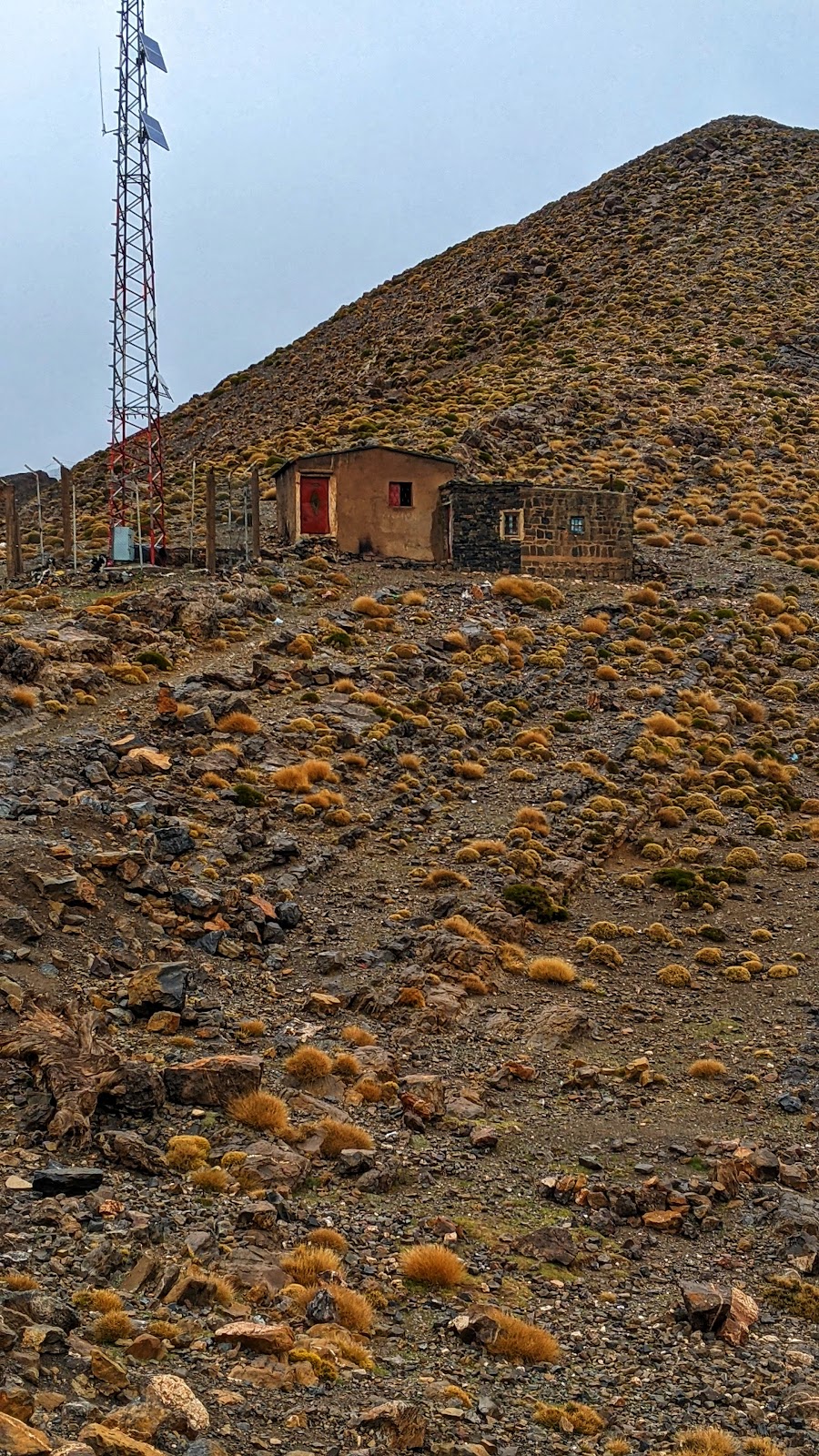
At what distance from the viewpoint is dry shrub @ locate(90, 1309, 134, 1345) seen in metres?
10.3

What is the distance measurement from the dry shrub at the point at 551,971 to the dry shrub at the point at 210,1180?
896cm

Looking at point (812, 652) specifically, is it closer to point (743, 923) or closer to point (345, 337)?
point (743, 923)

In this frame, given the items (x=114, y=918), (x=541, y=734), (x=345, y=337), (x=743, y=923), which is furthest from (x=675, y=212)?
(x=114, y=918)

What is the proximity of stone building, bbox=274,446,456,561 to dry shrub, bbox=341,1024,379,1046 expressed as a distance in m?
25.4

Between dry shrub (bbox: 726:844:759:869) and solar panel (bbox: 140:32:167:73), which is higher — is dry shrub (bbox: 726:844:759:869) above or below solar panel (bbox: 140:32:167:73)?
below

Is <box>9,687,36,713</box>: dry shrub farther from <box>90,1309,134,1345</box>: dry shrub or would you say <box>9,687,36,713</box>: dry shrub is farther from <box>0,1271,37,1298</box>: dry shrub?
<box>90,1309,134,1345</box>: dry shrub

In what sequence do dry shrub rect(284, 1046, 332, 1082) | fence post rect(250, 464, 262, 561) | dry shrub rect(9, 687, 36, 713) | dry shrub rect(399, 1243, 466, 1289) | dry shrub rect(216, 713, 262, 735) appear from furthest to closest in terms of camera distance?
fence post rect(250, 464, 262, 561), dry shrub rect(216, 713, 262, 735), dry shrub rect(9, 687, 36, 713), dry shrub rect(284, 1046, 332, 1082), dry shrub rect(399, 1243, 466, 1289)

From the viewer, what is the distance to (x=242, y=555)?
40.7m

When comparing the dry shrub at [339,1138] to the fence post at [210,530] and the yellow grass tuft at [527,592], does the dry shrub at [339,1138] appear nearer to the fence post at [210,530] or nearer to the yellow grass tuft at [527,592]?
the fence post at [210,530]

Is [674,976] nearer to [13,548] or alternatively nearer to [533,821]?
[533,821]

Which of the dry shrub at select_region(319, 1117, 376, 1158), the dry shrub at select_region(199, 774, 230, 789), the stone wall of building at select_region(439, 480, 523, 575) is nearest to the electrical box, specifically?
the stone wall of building at select_region(439, 480, 523, 575)

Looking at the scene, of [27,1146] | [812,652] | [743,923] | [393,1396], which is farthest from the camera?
[812,652]

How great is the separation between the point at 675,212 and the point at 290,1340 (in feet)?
297

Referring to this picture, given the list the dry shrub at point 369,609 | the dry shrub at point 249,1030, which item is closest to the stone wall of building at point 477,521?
the dry shrub at point 369,609
